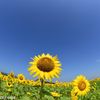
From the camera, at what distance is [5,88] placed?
1281cm

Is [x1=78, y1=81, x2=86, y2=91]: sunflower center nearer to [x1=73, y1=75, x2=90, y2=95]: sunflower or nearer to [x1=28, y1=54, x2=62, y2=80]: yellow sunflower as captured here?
[x1=73, y1=75, x2=90, y2=95]: sunflower

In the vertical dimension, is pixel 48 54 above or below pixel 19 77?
below

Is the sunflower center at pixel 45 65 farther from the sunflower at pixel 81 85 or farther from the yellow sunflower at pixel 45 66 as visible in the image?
the sunflower at pixel 81 85

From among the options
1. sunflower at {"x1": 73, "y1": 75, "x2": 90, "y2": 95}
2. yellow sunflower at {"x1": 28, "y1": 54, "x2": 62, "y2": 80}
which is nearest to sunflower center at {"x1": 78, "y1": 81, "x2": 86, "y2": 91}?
sunflower at {"x1": 73, "y1": 75, "x2": 90, "y2": 95}

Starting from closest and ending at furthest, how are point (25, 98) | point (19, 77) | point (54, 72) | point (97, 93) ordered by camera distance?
point (25, 98)
point (54, 72)
point (97, 93)
point (19, 77)

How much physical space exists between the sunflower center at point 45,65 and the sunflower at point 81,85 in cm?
318

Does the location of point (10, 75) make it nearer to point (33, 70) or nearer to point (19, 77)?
point (19, 77)

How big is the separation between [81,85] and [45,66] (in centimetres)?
372

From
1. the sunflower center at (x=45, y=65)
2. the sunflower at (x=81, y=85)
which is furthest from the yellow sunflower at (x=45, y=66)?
the sunflower at (x=81, y=85)

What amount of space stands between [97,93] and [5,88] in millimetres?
4712

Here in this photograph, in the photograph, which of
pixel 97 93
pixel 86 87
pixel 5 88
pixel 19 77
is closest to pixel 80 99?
pixel 86 87

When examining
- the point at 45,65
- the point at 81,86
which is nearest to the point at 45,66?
the point at 45,65

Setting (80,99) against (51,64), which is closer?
(51,64)

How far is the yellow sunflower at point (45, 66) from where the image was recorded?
8.26 metres
